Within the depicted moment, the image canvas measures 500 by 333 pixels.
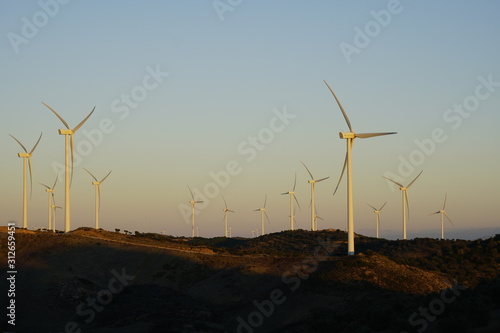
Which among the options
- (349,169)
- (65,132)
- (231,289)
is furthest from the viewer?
(65,132)

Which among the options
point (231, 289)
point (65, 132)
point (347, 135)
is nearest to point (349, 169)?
point (347, 135)

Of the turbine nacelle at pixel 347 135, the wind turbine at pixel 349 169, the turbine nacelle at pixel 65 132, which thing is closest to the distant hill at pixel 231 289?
the wind turbine at pixel 349 169

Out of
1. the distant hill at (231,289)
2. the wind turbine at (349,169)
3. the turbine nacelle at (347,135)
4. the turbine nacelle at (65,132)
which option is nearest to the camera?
the distant hill at (231,289)

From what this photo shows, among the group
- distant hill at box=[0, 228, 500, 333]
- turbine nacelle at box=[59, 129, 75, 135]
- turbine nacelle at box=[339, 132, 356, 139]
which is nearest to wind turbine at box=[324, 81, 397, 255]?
turbine nacelle at box=[339, 132, 356, 139]

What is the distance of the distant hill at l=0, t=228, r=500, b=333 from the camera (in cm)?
4516

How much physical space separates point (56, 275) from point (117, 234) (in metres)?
39.6

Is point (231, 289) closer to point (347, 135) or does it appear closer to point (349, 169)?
point (349, 169)

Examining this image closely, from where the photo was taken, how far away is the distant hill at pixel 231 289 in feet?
148

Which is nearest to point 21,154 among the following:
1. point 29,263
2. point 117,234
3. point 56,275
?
point 117,234

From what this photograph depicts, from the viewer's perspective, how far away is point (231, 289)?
74438 millimetres

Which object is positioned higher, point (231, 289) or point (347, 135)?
point (347, 135)

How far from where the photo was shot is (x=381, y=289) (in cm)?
6662

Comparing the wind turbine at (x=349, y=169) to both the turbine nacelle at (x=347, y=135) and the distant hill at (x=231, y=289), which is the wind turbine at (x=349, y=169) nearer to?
the turbine nacelle at (x=347, y=135)

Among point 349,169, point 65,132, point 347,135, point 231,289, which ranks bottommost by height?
point 231,289
